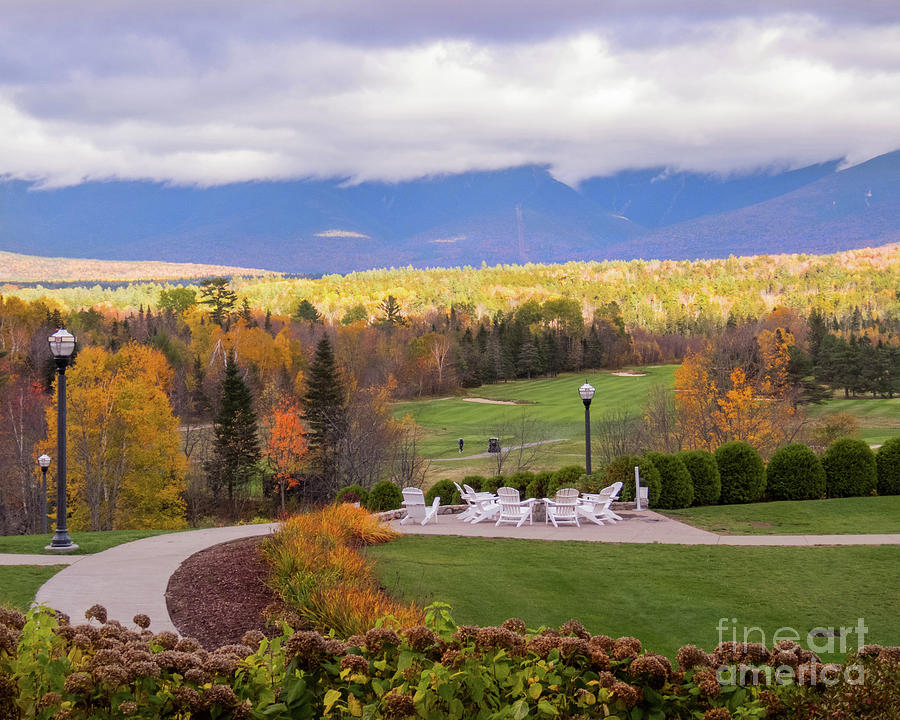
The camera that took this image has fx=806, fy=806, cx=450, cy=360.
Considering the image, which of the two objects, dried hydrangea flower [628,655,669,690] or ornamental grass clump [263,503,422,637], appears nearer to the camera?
dried hydrangea flower [628,655,669,690]

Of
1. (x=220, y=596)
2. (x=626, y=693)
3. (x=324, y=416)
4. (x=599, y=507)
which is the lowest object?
(x=599, y=507)

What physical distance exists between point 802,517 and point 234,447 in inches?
1388

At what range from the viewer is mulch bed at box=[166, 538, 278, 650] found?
7887 mm

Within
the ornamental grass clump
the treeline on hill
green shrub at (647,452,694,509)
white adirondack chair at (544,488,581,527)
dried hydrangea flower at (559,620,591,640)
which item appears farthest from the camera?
the treeline on hill

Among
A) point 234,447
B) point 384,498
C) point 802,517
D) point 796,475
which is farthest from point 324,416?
point 802,517

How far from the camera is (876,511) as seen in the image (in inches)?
661

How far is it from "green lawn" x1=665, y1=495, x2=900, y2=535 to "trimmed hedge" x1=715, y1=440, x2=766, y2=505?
80 centimetres

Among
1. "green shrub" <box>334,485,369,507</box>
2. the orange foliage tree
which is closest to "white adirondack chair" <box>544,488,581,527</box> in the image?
"green shrub" <box>334,485,369,507</box>

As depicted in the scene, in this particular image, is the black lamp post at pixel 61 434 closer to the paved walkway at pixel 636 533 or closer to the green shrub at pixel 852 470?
the paved walkway at pixel 636 533

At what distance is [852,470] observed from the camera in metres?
18.9

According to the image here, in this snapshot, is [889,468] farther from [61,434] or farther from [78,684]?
[78,684]

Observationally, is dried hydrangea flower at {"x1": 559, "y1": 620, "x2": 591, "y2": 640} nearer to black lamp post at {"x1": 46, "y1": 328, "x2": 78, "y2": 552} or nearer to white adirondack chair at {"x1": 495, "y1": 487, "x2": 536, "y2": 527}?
black lamp post at {"x1": 46, "y1": 328, "x2": 78, "y2": 552}

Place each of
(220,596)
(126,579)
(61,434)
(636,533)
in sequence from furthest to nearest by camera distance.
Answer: (636,533) → (61,434) → (126,579) → (220,596)

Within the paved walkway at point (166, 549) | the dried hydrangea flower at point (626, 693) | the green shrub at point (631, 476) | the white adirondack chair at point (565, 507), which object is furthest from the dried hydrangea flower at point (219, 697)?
the green shrub at point (631, 476)
